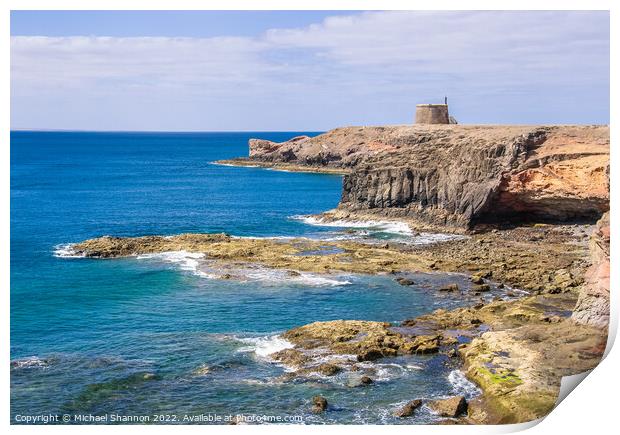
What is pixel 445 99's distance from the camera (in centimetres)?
11069

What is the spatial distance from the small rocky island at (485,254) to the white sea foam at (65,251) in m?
0.64

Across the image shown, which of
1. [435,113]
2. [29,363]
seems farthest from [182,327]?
[435,113]

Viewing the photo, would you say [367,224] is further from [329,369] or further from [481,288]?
[329,369]

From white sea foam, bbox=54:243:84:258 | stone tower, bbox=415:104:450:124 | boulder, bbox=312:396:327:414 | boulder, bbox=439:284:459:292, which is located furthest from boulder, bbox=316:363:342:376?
stone tower, bbox=415:104:450:124

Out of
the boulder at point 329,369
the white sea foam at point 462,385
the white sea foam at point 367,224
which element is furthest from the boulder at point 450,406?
the white sea foam at point 367,224

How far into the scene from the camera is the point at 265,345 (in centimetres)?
3634

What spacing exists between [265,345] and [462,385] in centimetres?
1079

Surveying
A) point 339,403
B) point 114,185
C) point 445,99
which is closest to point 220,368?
point 339,403

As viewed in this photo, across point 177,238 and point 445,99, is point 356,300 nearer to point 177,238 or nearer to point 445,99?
point 177,238

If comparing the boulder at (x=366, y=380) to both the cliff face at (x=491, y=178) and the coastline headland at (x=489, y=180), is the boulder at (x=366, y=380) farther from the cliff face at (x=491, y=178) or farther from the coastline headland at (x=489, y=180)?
the coastline headland at (x=489, y=180)

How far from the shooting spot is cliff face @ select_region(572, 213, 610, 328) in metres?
32.4

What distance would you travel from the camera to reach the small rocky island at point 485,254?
102 ft

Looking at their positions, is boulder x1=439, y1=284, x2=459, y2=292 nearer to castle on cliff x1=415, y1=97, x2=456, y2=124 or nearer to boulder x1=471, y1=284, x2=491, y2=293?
boulder x1=471, y1=284, x2=491, y2=293

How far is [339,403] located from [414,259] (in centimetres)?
2705
